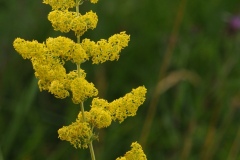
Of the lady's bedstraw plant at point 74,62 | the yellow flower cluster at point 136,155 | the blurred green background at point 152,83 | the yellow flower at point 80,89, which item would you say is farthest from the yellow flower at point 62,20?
the blurred green background at point 152,83

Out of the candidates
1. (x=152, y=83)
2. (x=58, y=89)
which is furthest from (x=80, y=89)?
(x=152, y=83)

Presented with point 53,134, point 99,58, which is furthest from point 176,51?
point 99,58

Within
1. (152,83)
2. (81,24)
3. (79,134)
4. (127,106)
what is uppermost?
(152,83)

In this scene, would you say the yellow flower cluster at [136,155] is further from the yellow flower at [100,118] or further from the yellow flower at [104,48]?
the yellow flower at [104,48]

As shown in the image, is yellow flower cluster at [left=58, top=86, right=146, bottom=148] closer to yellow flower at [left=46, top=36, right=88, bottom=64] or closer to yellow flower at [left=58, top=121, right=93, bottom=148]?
yellow flower at [left=58, top=121, right=93, bottom=148]

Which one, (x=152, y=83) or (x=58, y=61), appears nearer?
(x=58, y=61)

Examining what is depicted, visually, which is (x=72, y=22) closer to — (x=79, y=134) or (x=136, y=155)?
(x=79, y=134)
